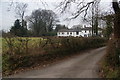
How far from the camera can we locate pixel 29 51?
1320 centimetres

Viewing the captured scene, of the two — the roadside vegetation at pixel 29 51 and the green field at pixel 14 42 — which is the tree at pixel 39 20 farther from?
the green field at pixel 14 42

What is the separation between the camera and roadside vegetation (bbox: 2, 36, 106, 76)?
11.4m

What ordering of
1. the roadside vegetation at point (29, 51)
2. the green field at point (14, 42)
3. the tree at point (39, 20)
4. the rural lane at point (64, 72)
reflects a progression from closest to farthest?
the rural lane at point (64, 72)
the roadside vegetation at point (29, 51)
the green field at point (14, 42)
the tree at point (39, 20)

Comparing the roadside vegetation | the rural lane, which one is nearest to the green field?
the roadside vegetation

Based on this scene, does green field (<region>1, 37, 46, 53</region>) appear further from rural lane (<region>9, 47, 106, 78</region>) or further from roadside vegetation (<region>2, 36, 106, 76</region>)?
rural lane (<region>9, 47, 106, 78</region>)

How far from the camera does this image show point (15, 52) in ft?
40.1

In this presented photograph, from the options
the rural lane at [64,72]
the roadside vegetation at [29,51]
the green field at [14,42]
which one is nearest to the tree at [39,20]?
the roadside vegetation at [29,51]

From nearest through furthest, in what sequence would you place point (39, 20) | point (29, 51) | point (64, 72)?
point (64, 72) → point (29, 51) → point (39, 20)

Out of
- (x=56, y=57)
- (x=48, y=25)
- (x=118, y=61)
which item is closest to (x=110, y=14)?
(x=56, y=57)

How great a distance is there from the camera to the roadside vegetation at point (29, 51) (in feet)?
37.5

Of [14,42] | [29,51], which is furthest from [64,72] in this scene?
[14,42]

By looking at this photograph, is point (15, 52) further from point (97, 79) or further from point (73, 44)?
point (73, 44)

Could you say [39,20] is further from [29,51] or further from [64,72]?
[64,72]

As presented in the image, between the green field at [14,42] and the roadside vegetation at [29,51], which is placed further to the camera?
the green field at [14,42]
